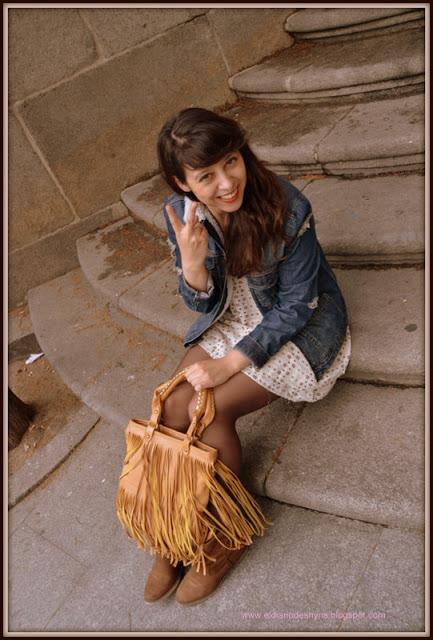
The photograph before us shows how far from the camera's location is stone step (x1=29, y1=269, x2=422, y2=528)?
5.86ft

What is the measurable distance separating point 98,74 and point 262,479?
2.97 meters

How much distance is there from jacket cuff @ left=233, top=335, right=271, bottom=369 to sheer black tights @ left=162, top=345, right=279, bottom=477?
0.27 ft

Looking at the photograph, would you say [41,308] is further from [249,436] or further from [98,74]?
[249,436]

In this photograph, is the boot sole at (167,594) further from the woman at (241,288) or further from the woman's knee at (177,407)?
the woman's knee at (177,407)

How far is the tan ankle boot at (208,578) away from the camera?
1.82 meters

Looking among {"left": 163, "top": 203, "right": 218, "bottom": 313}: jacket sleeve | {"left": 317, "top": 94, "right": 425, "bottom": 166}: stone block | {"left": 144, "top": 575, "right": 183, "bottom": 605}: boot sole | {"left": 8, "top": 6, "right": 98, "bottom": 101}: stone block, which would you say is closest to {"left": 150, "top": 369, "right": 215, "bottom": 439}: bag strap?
{"left": 163, "top": 203, "right": 218, "bottom": 313}: jacket sleeve

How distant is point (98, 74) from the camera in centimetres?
351

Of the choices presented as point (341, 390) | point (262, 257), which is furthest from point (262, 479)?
point (262, 257)

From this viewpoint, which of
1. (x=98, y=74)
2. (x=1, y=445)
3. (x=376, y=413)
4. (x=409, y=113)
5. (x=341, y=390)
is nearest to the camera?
(x=376, y=413)

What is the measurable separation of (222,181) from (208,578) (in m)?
1.40

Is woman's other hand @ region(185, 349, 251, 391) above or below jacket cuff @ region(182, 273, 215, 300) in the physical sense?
below

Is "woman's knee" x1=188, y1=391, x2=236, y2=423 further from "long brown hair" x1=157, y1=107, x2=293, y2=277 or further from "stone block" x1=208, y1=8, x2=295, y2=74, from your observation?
"stone block" x1=208, y1=8, x2=295, y2=74

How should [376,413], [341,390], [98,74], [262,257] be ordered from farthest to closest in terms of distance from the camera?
[98,74] < [341,390] < [376,413] < [262,257]

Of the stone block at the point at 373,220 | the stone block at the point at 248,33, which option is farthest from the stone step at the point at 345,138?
the stone block at the point at 248,33
